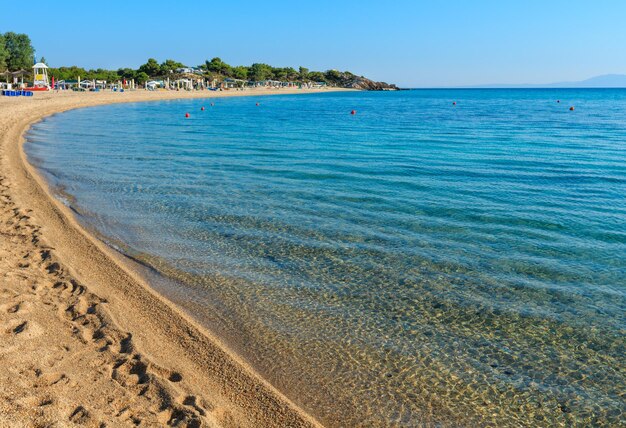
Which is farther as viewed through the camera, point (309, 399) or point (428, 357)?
point (428, 357)

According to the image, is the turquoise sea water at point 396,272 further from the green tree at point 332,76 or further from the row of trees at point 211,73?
the green tree at point 332,76

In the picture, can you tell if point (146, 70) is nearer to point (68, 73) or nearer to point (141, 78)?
point (141, 78)

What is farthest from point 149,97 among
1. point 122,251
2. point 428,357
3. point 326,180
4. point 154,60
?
point 428,357

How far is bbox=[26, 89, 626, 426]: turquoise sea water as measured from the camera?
482 cm

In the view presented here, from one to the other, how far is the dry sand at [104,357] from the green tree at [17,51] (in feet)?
256

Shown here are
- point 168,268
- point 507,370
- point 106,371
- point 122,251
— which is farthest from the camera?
point 122,251

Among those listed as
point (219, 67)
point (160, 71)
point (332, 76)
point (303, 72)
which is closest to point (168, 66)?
point (160, 71)

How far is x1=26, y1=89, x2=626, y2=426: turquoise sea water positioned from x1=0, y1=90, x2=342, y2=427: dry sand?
368 millimetres

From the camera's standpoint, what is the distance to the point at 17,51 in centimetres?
7375

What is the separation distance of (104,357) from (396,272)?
13.8ft

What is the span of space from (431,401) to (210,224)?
6181 millimetres

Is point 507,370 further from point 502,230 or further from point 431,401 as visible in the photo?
point 502,230

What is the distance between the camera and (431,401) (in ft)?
15.1

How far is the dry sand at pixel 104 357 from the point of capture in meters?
3.98
